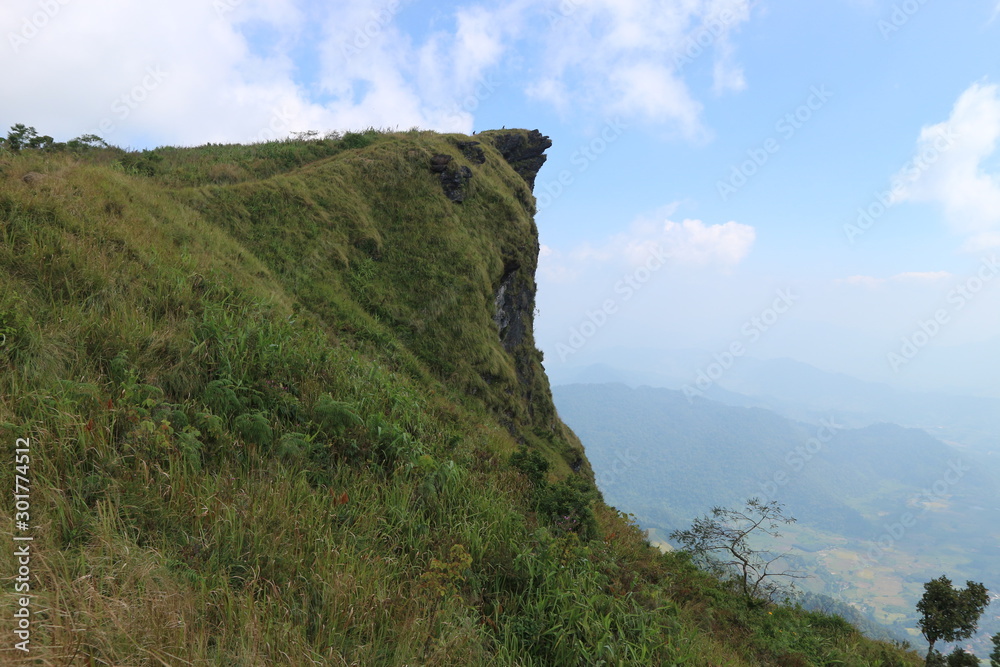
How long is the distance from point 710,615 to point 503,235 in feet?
65.8

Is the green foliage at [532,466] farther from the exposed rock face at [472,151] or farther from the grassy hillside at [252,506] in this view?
the exposed rock face at [472,151]

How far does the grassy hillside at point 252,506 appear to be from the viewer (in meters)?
2.82

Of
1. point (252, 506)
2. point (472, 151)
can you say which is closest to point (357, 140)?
point (472, 151)

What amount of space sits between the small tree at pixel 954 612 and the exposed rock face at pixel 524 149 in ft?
102

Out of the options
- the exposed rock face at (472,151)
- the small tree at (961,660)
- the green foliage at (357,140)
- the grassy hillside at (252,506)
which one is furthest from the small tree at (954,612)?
the green foliage at (357,140)

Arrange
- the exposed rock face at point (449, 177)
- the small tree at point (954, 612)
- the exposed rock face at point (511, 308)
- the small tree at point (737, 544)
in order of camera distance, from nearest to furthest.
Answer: the small tree at point (737, 544), the small tree at point (954, 612), the exposed rock face at point (449, 177), the exposed rock face at point (511, 308)

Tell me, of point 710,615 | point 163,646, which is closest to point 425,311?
point 710,615

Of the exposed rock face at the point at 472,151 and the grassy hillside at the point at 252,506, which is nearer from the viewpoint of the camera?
the grassy hillside at the point at 252,506

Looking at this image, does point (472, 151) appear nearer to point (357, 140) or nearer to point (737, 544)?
point (357, 140)

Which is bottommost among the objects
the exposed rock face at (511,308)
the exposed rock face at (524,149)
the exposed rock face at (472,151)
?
the exposed rock face at (511,308)

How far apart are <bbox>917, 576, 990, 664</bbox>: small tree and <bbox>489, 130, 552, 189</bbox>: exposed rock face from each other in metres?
31.1

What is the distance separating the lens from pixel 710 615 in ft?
21.5

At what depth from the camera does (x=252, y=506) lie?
3719 millimetres

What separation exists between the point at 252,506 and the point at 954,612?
1624 centimetres
